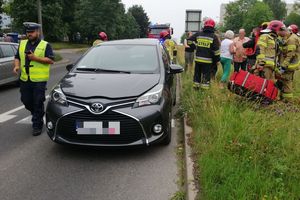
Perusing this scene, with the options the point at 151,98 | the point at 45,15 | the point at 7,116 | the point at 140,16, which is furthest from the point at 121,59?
the point at 140,16

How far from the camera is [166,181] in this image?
4254 millimetres

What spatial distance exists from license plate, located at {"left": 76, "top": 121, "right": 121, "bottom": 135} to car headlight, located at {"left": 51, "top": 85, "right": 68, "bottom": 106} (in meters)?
0.43

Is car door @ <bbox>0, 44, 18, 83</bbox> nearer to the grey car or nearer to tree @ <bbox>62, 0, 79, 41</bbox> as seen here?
the grey car

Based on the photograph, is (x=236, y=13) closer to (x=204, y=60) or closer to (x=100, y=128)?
(x=204, y=60)

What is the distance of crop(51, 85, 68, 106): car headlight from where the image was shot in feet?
16.1

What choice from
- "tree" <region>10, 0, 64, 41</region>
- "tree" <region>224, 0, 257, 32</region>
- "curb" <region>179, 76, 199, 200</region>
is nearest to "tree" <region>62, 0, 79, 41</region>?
"tree" <region>10, 0, 64, 41</region>

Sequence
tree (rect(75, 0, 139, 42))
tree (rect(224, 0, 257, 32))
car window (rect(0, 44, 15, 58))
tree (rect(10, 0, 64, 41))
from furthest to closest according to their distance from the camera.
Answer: tree (rect(224, 0, 257, 32)), tree (rect(75, 0, 139, 42)), tree (rect(10, 0, 64, 41)), car window (rect(0, 44, 15, 58))

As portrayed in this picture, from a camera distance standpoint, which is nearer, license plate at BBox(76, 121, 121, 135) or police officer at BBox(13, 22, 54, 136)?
license plate at BBox(76, 121, 121, 135)

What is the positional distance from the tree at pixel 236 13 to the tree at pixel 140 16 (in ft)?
87.9

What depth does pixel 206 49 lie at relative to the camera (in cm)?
780

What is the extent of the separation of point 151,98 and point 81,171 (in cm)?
132

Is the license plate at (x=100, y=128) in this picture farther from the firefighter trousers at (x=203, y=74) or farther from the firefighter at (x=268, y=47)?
the firefighter trousers at (x=203, y=74)

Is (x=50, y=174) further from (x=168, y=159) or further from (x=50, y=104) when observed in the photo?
(x=168, y=159)

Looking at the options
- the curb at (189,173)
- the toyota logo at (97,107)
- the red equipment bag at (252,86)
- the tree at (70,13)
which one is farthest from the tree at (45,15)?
the tree at (70,13)
